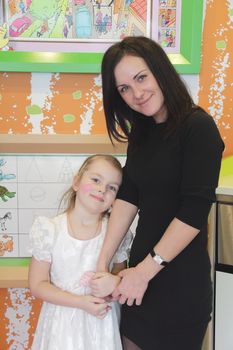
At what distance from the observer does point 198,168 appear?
2.90 ft

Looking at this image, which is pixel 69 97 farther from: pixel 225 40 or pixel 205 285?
pixel 205 285

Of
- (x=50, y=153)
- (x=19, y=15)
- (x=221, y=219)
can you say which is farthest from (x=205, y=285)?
(x=19, y=15)

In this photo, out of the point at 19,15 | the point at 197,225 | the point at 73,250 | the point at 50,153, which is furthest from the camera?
the point at 50,153

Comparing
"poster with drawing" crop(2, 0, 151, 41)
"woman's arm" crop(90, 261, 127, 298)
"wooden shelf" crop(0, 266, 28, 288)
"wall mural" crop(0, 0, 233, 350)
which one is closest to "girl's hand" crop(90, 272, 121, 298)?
"woman's arm" crop(90, 261, 127, 298)

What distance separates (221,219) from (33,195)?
30.0 inches

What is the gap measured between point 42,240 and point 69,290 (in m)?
0.15

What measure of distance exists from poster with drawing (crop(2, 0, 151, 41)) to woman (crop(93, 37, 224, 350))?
580mm

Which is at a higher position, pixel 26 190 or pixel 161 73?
pixel 161 73

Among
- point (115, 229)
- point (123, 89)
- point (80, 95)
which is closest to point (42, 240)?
point (115, 229)

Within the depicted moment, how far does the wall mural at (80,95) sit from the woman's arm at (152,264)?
2.57ft

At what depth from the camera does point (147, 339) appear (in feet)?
3.28

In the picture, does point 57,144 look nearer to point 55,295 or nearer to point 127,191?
point 127,191

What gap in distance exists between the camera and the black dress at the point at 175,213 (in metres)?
0.89

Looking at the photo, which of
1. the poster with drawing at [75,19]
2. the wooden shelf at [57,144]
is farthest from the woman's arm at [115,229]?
the poster with drawing at [75,19]
